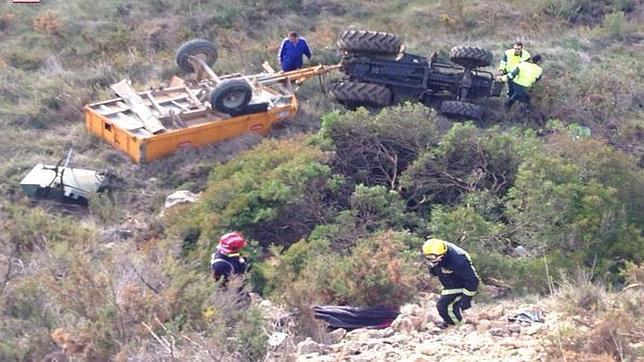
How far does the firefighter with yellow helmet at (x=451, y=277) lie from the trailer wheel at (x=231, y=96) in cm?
618

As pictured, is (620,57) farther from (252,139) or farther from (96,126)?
(96,126)

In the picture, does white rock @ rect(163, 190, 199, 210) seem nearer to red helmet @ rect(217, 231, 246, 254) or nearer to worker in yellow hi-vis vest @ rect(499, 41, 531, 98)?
red helmet @ rect(217, 231, 246, 254)

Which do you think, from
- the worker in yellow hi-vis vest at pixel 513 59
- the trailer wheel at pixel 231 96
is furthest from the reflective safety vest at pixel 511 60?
the trailer wheel at pixel 231 96

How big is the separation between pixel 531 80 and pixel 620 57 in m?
4.19

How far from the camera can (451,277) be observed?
10.1 m

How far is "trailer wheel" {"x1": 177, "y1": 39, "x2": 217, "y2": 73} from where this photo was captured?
1708 cm

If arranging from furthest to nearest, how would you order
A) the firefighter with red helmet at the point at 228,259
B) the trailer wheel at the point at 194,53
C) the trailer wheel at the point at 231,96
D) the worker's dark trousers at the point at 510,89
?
1. the trailer wheel at the point at 194,53
2. the worker's dark trousers at the point at 510,89
3. the trailer wheel at the point at 231,96
4. the firefighter with red helmet at the point at 228,259

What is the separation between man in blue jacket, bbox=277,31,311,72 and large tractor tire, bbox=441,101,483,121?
2714 millimetres

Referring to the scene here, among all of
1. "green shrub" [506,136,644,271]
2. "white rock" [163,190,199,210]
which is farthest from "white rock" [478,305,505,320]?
"white rock" [163,190,199,210]

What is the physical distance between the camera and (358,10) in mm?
23312

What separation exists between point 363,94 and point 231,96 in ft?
7.19

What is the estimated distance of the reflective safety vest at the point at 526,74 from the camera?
54.1 feet

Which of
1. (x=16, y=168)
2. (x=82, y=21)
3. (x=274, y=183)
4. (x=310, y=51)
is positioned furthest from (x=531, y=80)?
(x=82, y=21)

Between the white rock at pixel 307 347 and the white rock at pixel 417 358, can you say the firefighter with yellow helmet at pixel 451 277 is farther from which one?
the white rock at pixel 307 347
